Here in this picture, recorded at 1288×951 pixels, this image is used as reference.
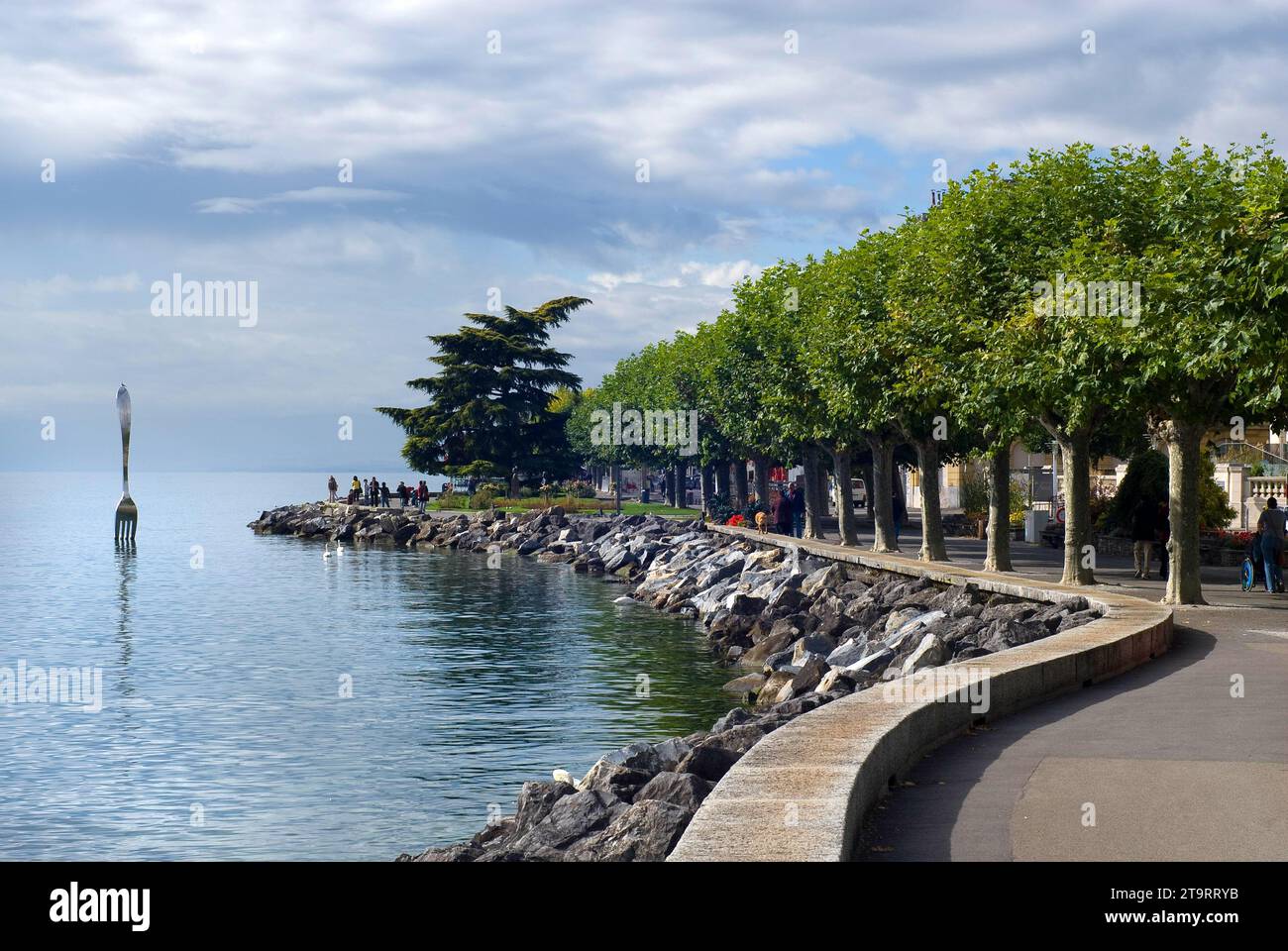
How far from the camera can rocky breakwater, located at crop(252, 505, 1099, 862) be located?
38.5 feet

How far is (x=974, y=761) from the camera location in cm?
1141

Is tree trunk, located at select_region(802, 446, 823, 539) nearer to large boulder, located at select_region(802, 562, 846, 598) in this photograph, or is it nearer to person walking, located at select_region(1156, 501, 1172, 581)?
large boulder, located at select_region(802, 562, 846, 598)

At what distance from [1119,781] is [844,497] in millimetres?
32546

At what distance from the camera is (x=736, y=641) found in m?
30.6

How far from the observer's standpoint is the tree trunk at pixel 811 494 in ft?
173

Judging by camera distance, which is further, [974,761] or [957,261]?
[957,261]

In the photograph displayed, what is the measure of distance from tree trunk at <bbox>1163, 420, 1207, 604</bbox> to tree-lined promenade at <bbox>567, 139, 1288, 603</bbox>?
33 mm

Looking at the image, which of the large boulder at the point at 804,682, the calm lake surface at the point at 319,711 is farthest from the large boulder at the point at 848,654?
the calm lake surface at the point at 319,711

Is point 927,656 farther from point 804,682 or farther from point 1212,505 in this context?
point 1212,505

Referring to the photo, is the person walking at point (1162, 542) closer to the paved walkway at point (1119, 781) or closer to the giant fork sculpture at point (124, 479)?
the paved walkway at point (1119, 781)

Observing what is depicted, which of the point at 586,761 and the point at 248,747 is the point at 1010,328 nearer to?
the point at 586,761

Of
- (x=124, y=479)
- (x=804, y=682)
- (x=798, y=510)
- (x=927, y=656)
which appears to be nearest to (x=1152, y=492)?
(x=804, y=682)
